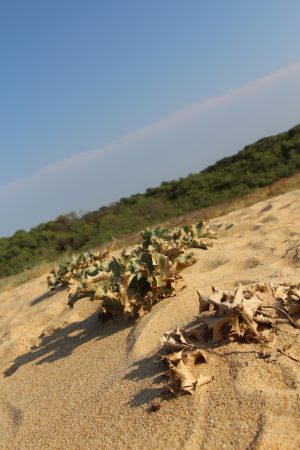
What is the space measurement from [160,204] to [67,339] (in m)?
12.2

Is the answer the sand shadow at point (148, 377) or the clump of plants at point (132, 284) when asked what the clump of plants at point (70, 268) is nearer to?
the clump of plants at point (132, 284)

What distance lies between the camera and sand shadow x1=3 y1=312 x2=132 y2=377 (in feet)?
9.96

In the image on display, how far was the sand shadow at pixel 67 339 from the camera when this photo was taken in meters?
3.04

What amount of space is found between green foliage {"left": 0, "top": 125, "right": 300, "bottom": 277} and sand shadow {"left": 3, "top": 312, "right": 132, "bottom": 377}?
888cm

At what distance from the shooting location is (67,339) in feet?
10.7

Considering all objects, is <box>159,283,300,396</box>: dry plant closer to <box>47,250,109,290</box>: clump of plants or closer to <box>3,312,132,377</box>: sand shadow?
<box>3,312,132,377</box>: sand shadow

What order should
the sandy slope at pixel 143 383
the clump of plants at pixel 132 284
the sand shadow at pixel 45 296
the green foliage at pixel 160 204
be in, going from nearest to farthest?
the sandy slope at pixel 143 383 → the clump of plants at pixel 132 284 → the sand shadow at pixel 45 296 → the green foliage at pixel 160 204

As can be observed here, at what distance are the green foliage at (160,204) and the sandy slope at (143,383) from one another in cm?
889

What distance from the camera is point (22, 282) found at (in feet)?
25.2

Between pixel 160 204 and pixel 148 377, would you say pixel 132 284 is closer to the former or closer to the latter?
pixel 148 377

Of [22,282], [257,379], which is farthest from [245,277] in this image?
[22,282]

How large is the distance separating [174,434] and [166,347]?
20.6 inches

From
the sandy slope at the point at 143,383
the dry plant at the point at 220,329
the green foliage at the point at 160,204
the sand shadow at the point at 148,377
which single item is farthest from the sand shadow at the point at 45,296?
the green foliage at the point at 160,204

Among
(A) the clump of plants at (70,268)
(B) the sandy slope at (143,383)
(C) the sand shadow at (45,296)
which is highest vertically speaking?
(A) the clump of plants at (70,268)
